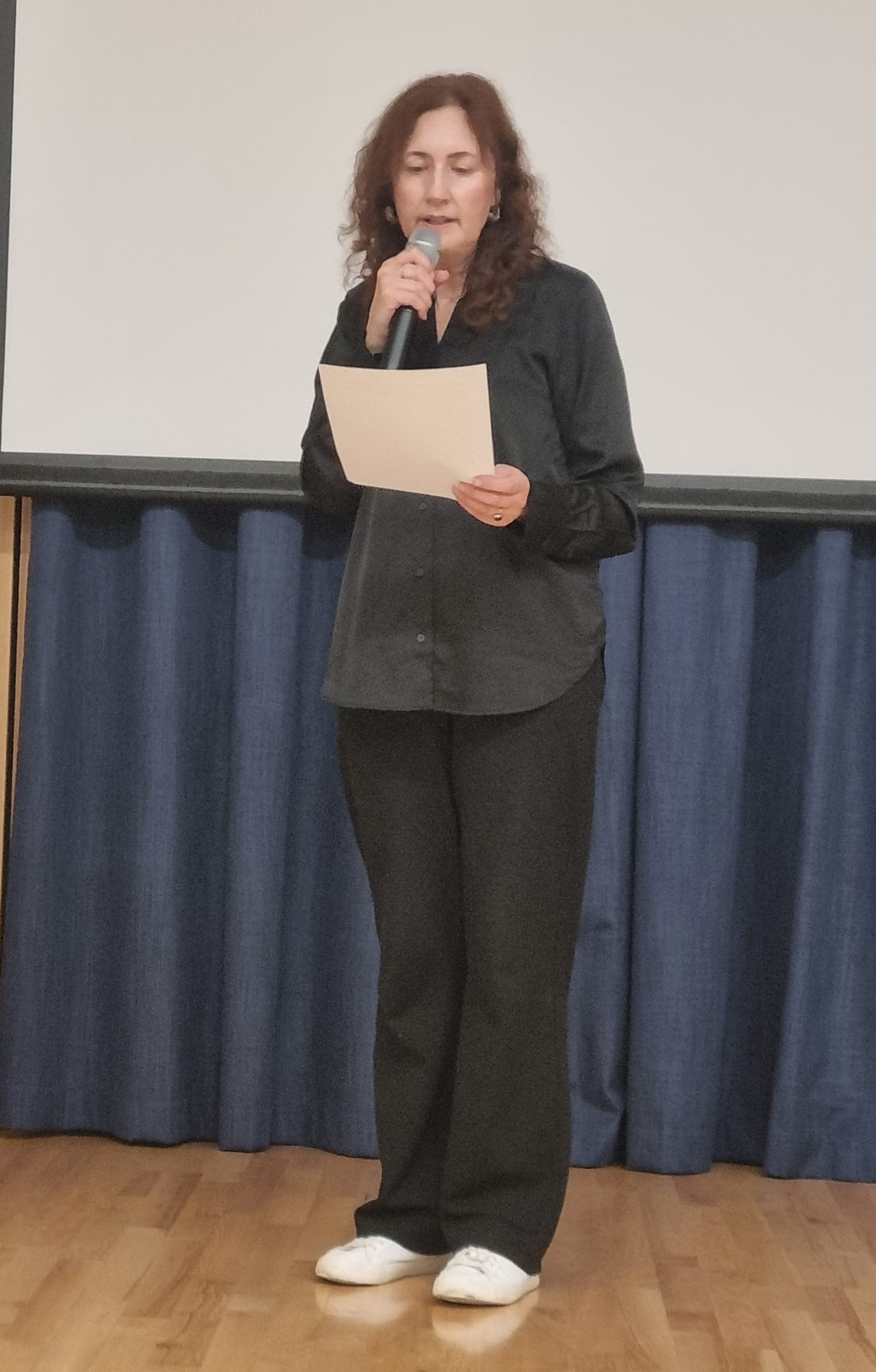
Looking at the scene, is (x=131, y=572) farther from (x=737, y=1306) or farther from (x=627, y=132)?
(x=737, y=1306)

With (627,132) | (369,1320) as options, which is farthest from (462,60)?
(369,1320)

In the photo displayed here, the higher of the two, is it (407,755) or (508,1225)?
(407,755)

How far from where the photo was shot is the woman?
5.28 feet

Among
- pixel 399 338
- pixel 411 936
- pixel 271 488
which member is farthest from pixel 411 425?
pixel 271 488

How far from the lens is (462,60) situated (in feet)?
7.17

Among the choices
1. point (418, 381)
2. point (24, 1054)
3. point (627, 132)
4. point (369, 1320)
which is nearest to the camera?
point (418, 381)

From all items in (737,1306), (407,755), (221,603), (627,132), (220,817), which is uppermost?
(627,132)

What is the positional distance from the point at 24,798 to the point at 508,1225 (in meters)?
1.09

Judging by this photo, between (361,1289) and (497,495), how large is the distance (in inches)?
34.9

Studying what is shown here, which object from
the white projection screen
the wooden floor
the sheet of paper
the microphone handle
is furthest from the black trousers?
the white projection screen

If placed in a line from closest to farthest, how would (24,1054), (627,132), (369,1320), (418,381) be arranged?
(418,381) → (369,1320) → (627,132) → (24,1054)

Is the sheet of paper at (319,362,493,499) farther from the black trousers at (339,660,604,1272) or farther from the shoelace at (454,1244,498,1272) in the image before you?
the shoelace at (454,1244,498,1272)

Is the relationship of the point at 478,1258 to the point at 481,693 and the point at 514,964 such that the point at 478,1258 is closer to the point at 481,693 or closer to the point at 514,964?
the point at 514,964

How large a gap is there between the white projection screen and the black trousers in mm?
721
